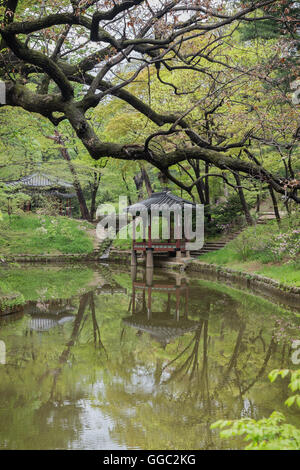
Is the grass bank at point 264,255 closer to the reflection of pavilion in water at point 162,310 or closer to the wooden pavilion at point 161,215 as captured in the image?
the wooden pavilion at point 161,215

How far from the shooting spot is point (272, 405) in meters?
4.54

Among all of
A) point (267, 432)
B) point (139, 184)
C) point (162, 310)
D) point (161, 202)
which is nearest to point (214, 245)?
point (161, 202)

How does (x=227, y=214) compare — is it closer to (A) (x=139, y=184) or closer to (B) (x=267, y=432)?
(A) (x=139, y=184)

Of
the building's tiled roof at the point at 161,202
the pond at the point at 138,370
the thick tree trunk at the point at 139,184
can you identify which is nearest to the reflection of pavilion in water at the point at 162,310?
the pond at the point at 138,370

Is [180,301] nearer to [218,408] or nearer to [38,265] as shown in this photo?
[218,408]

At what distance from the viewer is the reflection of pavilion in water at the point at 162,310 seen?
317 inches

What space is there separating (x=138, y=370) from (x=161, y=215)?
13.3 m

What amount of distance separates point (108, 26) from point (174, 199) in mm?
12080

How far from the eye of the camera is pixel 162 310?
33.4 feet

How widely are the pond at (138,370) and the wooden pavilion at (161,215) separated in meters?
6.83

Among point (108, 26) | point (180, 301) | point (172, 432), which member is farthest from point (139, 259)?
point (172, 432)

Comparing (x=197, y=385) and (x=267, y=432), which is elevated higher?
(x=267, y=432)

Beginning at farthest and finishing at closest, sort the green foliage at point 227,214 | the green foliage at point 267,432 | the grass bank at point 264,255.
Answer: the green foliage at point 227,214, the grass bank at point 264,255, the green foliage at point 267,432

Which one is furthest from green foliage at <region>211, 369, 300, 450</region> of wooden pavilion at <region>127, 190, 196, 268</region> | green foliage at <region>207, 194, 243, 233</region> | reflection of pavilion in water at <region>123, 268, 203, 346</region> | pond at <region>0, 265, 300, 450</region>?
green foliage at <region>207, 194, 243, 233</region>
